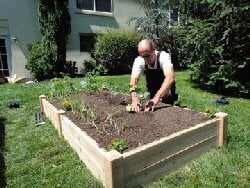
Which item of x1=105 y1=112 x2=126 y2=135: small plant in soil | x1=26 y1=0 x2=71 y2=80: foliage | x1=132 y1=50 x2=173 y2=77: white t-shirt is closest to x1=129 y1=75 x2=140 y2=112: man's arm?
x1=132 y1=50 x2=173 y2=77: white t-shirt

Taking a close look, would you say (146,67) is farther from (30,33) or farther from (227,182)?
(30,33)

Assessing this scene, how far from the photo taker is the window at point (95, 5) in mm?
15141

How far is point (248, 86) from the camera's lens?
8047 millimetres

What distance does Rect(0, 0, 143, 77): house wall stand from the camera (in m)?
13.3

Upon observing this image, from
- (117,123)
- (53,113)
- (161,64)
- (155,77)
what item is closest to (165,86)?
(161,64)

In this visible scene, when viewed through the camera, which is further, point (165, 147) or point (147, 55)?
point (147, 55)

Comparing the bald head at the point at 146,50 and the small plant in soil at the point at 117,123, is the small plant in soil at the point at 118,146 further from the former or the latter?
the bald head at the point at 146,50

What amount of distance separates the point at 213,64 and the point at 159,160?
6427mm

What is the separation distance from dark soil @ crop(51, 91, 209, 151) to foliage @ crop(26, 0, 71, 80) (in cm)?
891

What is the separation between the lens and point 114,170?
2.84 meters

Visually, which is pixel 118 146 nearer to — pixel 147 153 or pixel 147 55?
pixel 147 153

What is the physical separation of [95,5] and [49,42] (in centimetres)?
394

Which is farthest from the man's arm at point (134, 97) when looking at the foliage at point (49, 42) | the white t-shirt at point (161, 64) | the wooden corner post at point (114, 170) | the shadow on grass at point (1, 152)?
the foliage at point (49, 42)

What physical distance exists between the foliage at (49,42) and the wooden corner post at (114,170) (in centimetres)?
1107
